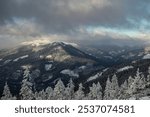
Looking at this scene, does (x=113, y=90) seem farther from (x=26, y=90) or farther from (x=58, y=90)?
(x=26, y=90)

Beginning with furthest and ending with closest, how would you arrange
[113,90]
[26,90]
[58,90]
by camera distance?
[113,90], [58,90], [26,90]

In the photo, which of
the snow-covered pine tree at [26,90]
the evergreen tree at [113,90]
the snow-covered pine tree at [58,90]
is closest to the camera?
the snow-covered pine tree at [26,90]

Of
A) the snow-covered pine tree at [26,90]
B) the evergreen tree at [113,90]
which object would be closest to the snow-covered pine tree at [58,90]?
the evergreen tree at [113,90]

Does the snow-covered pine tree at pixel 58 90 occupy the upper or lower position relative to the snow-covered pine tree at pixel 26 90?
lower

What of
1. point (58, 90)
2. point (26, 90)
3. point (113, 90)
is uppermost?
point (26, 90)

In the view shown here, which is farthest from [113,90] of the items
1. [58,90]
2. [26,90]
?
[26,90]

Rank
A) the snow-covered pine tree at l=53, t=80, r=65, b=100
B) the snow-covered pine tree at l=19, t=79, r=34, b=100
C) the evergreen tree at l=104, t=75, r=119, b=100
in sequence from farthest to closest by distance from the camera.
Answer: the evergreen tree at l=104, t=75, r=119, b=100
the snow-covered pine tree at l=53, t=80, r=65, b=100
the snow-covered pine tree at l=19, t=79, r=34, b=100

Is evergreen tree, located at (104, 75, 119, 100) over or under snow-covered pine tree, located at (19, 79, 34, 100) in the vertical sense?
under

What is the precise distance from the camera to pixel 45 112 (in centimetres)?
1333

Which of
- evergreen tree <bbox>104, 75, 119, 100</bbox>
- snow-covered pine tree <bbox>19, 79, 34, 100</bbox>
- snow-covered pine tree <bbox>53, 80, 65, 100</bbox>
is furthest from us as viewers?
evergreen tree <bbox>104, 75, 119, 100</bbox>

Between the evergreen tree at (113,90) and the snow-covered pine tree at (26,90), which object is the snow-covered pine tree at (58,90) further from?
the snow-covered pine tree at (26,90)

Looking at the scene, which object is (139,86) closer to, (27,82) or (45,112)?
(27,82)

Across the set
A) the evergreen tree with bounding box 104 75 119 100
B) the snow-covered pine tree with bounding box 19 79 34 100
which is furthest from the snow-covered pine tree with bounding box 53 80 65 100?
the snow-covered pine tree with bounding box 19 79 34 100

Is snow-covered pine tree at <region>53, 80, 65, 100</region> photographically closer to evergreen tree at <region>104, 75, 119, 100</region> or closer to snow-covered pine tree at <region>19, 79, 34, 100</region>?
evergreen tree at <region>104, 75, 119, 100</region>
